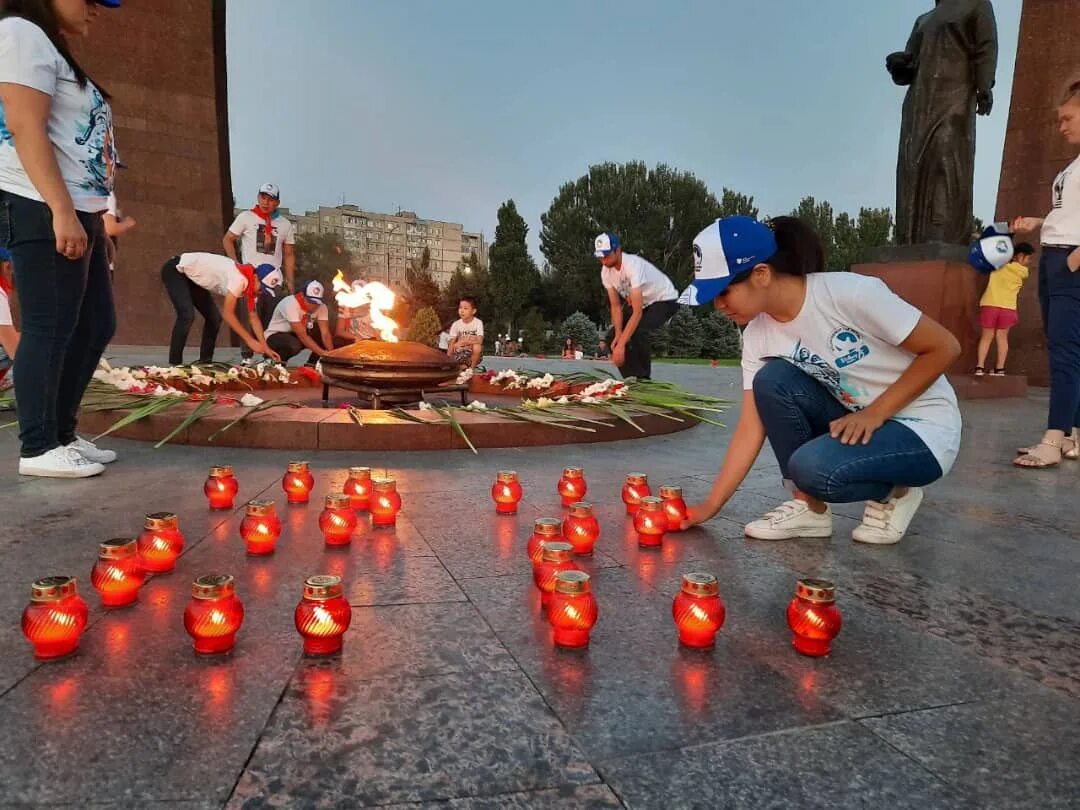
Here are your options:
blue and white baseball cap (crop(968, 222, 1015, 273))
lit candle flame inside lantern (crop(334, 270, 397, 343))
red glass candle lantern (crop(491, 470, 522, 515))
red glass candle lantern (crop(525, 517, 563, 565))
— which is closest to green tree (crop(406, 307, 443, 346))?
blue and white baseball cap (crop(968, 222, 1015, 273))

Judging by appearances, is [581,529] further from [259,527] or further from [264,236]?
[264,236]

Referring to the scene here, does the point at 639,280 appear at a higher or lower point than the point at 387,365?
higher

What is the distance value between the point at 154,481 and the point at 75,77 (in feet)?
6.16

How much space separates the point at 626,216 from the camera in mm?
47438

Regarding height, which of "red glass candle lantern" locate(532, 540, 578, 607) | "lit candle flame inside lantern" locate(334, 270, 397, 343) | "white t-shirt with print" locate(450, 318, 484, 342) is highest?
"lit candle flame inside lantern" locate(334, 270, 397, 343)

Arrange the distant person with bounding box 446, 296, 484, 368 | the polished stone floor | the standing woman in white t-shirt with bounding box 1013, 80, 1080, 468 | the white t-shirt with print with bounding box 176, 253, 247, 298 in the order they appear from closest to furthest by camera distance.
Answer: the polished stone floor, the standing woman in white t-shirt with bounding box 1013, 80, 1080, 468, the white t-shirt with print with bounding box 176, 253, 247, 298, the distant person with bounding box 446, 296, 484, 368

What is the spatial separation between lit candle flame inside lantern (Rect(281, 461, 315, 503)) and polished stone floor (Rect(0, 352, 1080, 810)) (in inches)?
12.1

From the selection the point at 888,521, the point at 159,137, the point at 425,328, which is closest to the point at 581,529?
the point at 888,521

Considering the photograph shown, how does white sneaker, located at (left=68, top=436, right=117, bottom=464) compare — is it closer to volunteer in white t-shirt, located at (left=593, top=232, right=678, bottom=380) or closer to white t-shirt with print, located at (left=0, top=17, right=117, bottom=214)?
white t-shirt with print, located at (left=0, top=17, right=117, bottom=214)

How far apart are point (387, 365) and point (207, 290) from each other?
357 cm

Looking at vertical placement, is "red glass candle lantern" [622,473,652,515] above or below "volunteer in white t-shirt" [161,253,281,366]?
below

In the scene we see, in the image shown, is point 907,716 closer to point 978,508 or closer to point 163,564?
point 163,564

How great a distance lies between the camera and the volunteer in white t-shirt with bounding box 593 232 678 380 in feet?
23.2

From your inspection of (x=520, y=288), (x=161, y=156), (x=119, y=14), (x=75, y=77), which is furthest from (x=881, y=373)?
(x=520, y=288)
